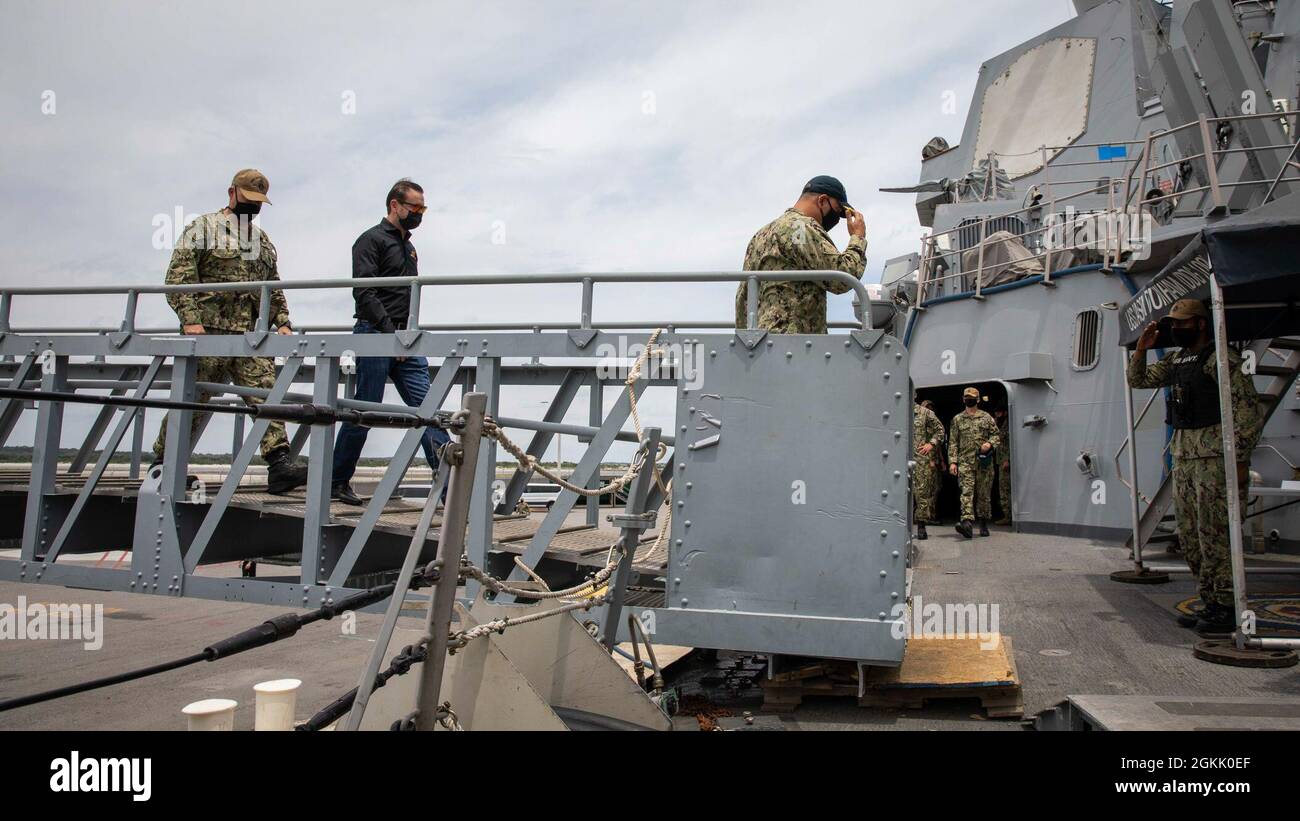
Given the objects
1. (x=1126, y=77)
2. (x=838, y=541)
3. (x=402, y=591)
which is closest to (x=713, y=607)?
(x=838, y=541)

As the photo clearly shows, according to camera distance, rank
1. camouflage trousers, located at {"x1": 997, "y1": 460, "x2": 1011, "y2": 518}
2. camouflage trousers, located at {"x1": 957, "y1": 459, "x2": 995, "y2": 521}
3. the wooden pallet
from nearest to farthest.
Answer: the wooden pallet, camouflage trousers, located at {"x1": 957, "y1": 459, "x2": 995, "y2": 521}, camouflage trousers, located at {"x1": 997, "y1": 460, "x2": 1011, "y2": 518}

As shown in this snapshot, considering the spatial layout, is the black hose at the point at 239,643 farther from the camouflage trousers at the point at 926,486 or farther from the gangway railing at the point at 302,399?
the camouflage trousers at the point at 926,486

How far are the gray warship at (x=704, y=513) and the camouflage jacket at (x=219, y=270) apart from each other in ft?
1.05

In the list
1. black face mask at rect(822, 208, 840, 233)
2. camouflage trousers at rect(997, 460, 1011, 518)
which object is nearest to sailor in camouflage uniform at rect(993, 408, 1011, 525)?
camouflage trousers at rect(997, 460, 1011, 518)

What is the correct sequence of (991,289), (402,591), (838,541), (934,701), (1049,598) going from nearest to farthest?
(402,591) → (838,541) → (934,701) → (1049,598) → (991,289)

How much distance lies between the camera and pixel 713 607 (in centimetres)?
390

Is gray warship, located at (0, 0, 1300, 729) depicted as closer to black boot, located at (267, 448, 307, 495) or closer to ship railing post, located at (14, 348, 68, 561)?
ship railing post, located at (14, 348, 68, 561)

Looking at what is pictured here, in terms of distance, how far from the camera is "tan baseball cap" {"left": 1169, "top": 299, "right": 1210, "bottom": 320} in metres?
5.18

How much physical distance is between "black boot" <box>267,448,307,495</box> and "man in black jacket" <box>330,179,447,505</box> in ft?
1.55

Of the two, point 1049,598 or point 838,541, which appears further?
point 1049,598

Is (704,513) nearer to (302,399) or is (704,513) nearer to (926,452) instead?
(302,399)

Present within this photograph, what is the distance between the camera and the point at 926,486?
444 inches
